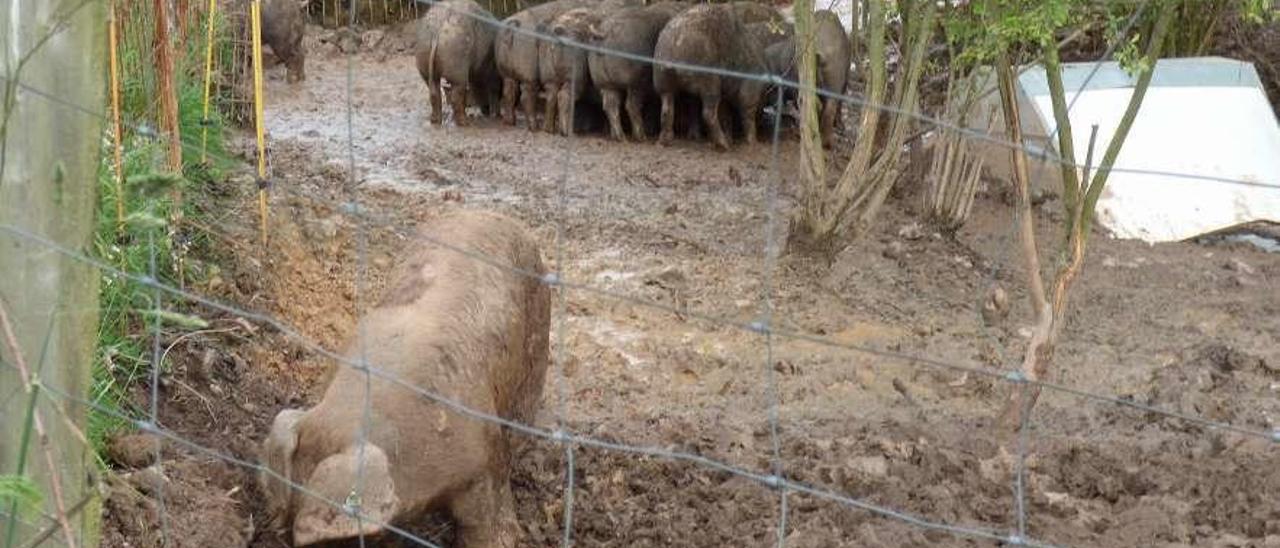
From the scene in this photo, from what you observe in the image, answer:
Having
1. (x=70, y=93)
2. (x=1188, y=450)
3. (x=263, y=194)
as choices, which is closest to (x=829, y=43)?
(x=263, y=194)

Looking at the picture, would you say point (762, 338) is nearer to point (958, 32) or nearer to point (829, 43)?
point (958, 32)

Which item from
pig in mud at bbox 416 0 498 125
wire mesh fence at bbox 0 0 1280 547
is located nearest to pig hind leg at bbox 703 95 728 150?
A: wire mesh fence at bbox 0 0 1280 547

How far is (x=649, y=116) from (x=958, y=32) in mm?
4594

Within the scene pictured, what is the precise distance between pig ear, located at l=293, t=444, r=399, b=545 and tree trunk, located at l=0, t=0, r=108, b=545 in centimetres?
96

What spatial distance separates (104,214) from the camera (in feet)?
17.6

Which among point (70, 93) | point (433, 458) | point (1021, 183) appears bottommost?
point (433, 458)

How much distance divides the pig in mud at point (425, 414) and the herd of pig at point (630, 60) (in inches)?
198

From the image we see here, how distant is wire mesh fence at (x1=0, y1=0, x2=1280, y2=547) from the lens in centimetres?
367

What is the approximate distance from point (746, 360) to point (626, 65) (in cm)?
414

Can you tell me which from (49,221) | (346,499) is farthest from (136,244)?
(49,221)

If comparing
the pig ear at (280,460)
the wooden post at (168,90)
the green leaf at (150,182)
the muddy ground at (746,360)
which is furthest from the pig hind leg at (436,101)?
the green leaf at (150,182)

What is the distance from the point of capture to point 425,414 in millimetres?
4293

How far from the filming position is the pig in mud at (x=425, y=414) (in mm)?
4047

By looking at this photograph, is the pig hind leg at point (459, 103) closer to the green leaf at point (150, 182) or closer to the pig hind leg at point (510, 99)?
the pig hind leg at point (510, 99)
